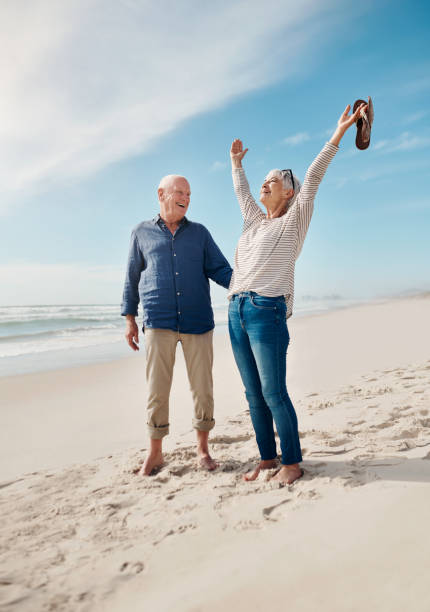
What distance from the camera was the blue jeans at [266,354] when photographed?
2.52 meters

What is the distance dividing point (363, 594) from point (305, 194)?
193cm

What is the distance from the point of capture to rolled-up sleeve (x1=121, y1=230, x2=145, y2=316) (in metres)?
3.29

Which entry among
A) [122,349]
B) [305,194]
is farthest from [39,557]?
[122,349]

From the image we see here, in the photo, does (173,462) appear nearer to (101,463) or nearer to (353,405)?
(101,463)

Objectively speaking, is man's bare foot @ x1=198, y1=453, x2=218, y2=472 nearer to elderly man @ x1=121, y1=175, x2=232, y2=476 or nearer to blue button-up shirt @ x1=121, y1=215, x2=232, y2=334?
elderly man @ x1=121, y1=175, x2=232, y2=476

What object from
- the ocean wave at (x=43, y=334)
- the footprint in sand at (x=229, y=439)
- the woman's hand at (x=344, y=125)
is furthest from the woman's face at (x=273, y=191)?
the ocean wave at (x=43, y=334)

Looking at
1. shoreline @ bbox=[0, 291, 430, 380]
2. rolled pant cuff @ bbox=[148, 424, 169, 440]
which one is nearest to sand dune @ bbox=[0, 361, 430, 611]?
rolled pant cuff @ bbox=[148, 424, 169, 440]

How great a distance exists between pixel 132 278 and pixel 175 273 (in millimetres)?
392

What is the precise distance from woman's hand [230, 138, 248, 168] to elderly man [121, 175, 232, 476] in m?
0.38

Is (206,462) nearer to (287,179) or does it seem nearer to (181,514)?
(181,514)

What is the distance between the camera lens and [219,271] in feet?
10.7

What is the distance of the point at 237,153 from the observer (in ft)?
10.5

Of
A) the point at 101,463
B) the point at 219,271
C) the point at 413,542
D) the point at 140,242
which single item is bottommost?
the point at 101,463

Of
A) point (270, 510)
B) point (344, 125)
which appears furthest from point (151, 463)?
point (344, 125)
